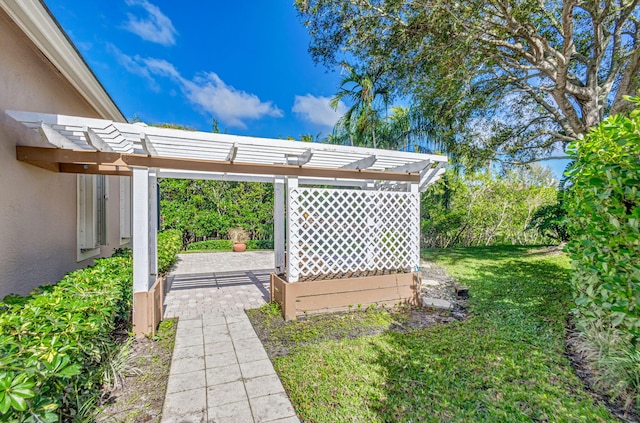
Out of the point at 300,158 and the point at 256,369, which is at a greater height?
the point at 300,158

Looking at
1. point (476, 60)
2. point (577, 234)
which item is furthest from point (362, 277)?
point (476, 60)

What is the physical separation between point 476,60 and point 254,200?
10389mm

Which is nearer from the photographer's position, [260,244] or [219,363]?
[219,363]

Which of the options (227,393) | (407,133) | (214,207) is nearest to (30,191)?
(227,393)

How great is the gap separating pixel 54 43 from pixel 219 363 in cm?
414

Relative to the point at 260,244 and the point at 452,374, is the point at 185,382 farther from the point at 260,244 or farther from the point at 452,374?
the point at 260,244

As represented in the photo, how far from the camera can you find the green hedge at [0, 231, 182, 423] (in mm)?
1521

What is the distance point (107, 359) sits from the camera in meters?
3.09

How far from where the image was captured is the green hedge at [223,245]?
13332mm

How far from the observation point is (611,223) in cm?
288

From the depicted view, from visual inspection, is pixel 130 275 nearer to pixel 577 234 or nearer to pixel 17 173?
pixel 17 173

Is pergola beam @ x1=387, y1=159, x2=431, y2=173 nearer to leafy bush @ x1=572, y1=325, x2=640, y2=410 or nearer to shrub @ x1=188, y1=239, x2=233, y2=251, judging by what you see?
leafy bush @ x1=572, y1=325, x2=640, y2=410

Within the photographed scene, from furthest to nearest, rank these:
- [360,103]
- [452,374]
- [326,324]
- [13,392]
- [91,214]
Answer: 1. [360,103]
2. [91,214]
3. [326,324]
4. [452,374]
5. [13,392]

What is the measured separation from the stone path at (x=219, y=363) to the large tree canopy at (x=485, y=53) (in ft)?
22.8
